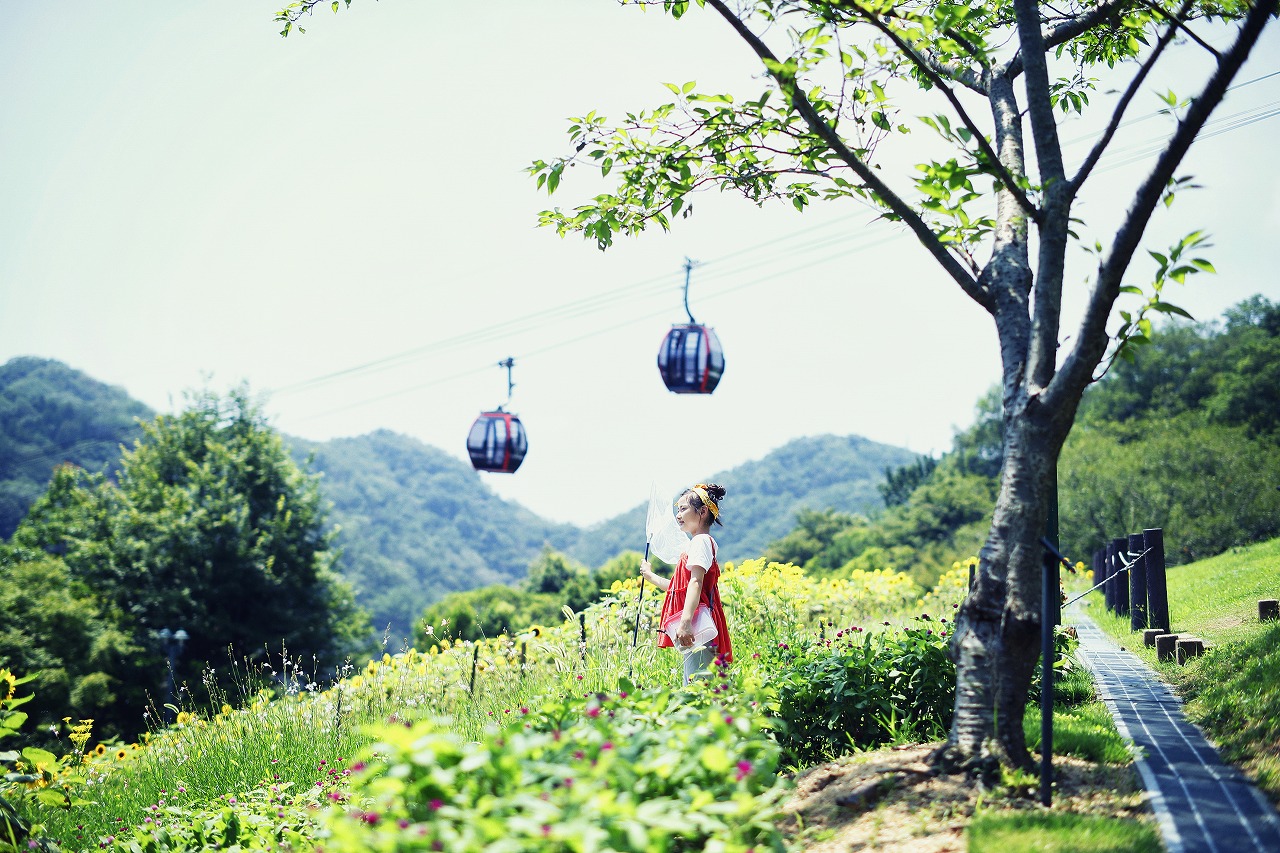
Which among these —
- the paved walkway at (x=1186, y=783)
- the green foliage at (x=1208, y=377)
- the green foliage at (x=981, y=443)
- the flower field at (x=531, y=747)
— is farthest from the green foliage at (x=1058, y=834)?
the green foliage at (x=981, y=443)

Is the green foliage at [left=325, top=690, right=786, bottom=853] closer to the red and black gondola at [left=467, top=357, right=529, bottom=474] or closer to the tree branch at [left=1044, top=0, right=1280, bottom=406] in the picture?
the tree branch at [left=1044, top=0, right=1280, bottom=406]

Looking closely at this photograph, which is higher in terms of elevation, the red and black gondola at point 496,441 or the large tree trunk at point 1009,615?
the red and black gondola at point 496,441

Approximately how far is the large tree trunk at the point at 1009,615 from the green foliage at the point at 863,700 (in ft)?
2.08

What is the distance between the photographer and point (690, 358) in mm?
7359

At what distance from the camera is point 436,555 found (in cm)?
8056

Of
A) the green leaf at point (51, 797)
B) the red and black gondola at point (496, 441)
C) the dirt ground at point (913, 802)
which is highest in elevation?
the red and black gondola at point (496, 441)

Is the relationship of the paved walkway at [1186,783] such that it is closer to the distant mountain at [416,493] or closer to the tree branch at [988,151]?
the tree branch at [988,151]

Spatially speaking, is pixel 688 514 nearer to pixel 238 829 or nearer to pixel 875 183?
pixel 875 183

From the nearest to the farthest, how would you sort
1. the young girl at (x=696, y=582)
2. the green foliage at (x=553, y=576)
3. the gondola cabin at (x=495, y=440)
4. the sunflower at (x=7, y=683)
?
1. the sunflower at (x=7, y=683)
2. the young girl at (x=696, y=582)
3. the gondola cabin at (x=495, y=440)
4. the green foliage at (x=553, y=576)

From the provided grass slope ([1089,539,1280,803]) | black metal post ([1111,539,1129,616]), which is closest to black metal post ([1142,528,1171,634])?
grass slope ([1089,539,1280,803])

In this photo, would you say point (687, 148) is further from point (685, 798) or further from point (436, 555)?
point (436, 555)

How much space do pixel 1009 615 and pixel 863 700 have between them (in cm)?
91

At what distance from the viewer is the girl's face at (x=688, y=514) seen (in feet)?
15.5

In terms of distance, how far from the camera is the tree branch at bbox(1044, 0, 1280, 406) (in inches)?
116
